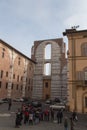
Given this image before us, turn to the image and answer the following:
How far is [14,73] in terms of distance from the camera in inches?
1928

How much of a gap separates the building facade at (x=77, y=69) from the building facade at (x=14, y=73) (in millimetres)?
19140

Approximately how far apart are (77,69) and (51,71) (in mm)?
28311

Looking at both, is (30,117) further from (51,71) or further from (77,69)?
(51,71)

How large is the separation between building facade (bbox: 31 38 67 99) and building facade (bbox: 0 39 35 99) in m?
2.37

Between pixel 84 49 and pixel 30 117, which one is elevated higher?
pixel 84 49

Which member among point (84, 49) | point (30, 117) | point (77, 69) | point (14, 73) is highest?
point (84, 49)

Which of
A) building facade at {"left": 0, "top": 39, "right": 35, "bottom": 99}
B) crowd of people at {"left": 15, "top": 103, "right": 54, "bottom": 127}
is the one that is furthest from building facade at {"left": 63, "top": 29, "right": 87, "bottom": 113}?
building facade at {"left": 0, "top": 39, "right": 35, "bottom": 99}

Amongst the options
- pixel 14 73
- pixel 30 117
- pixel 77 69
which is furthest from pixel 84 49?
pixel 14 73

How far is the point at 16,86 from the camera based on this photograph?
49938 mm

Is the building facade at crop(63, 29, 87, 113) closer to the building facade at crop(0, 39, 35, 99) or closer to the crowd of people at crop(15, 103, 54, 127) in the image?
the crowd of people at crop(15, 103, 54, 127)

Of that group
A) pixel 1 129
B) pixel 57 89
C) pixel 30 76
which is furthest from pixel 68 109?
pixel 30 76

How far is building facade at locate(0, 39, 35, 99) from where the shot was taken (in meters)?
44.5

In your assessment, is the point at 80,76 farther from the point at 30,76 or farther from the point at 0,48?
the point at 30,76

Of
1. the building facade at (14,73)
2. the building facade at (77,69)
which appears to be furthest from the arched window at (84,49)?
the building facade at (14,73)
